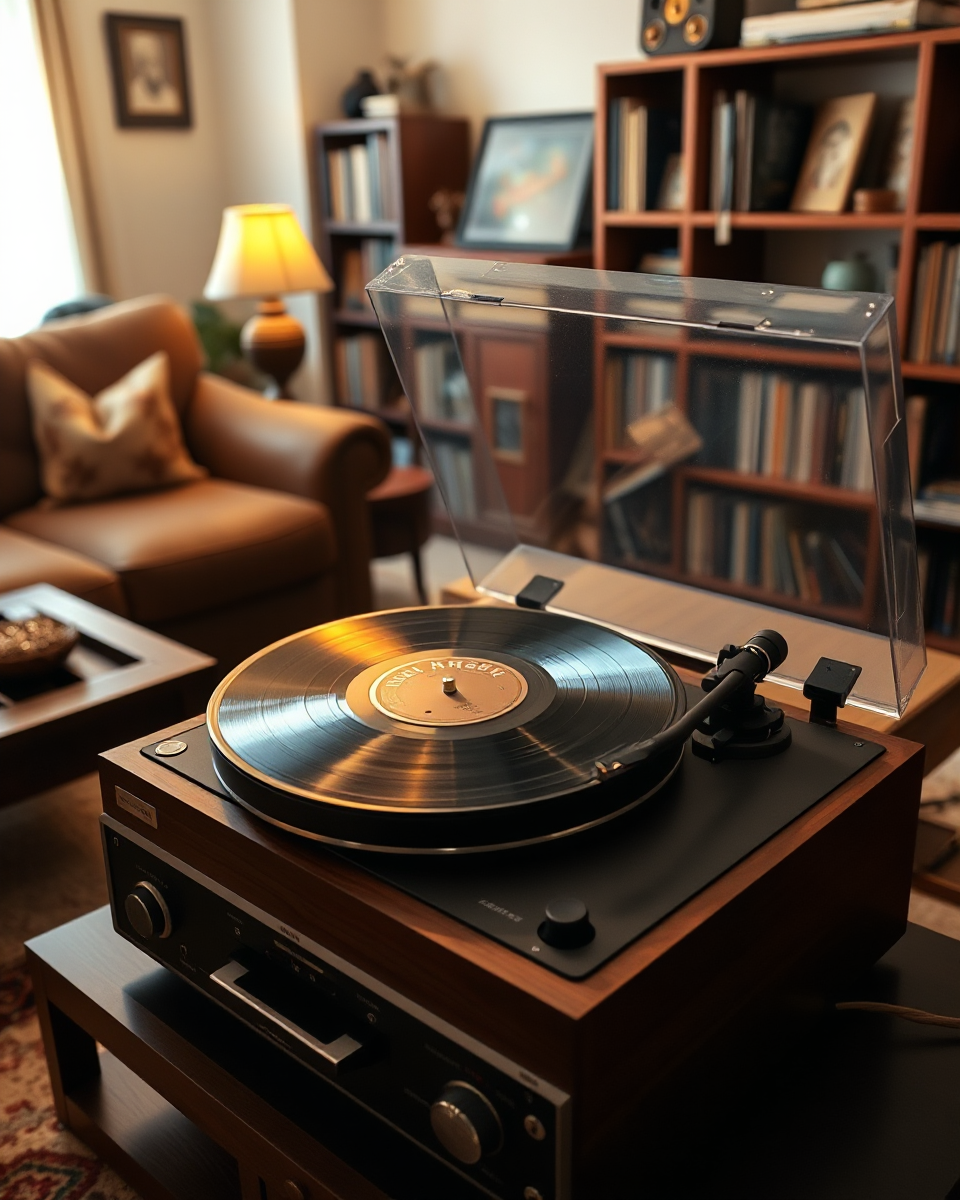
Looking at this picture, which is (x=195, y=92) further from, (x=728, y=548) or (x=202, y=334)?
(x=728, y=548)

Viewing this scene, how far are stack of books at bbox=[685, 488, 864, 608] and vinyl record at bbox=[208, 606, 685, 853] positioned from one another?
0.65ft

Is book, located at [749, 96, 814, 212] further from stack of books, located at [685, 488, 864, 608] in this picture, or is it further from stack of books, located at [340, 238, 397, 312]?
stack of books, located at [685, 488, 864, 608]

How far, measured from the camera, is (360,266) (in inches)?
164

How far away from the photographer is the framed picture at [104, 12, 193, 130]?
13.2 feet

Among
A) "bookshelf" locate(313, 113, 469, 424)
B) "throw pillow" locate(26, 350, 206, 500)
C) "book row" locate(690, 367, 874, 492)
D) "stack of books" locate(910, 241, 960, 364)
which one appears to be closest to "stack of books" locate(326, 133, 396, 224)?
"bookshelf" locate(313, 113, 469, 424)

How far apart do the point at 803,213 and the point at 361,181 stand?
175 cm

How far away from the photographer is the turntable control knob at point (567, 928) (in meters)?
0.71

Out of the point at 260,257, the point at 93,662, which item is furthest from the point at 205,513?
the point at 260,257

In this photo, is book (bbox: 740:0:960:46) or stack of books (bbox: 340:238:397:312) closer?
book (bbox: 740:0:960:46)

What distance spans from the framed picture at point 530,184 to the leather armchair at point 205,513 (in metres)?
0.99

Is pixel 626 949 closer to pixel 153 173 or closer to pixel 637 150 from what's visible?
pixel 637 150

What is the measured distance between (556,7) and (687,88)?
0.95 m

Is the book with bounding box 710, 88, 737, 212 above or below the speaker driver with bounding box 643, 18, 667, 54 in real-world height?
below

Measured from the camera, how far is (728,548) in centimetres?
125
